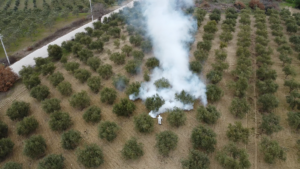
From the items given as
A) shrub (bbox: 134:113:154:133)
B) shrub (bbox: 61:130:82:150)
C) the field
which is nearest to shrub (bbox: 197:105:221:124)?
the field

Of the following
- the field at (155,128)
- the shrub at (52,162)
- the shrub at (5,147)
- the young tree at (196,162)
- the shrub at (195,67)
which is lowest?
the field at (155,128)

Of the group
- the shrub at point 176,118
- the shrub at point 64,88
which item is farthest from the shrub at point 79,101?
the shrub at point 176,118

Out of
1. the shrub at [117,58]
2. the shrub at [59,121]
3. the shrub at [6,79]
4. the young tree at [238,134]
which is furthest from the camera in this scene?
the shrub at [117,58]

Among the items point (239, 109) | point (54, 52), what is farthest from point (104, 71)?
point (239, 109)

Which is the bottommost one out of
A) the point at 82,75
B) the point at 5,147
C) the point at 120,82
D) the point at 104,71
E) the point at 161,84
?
the point at 5,147

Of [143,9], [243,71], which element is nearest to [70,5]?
[143,9]

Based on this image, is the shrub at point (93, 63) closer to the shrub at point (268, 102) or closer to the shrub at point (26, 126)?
the shrub at point (26, 126)

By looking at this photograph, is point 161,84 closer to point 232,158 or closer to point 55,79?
point 232,158

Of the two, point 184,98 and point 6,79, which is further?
point 6,79
